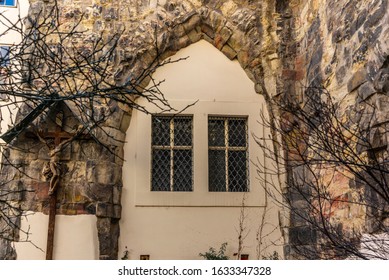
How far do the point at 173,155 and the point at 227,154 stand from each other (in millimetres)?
738

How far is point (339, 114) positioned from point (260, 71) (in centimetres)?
216

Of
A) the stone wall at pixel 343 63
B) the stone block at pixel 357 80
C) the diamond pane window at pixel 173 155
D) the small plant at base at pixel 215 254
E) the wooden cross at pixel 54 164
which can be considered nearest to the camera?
the stone wall at pixel 343 63

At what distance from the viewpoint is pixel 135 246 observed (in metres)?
6.65

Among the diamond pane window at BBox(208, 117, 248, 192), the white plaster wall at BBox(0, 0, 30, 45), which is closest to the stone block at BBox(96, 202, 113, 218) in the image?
the diamond pane window at BBox(208, 117, 248, 192)

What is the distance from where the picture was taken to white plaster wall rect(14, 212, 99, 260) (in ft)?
21.1

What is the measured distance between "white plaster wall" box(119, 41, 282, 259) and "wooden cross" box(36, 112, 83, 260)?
0.85m

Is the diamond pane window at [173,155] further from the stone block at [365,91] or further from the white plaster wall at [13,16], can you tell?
the stone block at [365,91]

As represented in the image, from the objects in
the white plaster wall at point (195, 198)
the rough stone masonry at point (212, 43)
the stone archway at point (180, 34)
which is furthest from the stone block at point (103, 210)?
the stone archway at point (180, 34)

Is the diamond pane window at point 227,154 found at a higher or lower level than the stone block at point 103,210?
higher

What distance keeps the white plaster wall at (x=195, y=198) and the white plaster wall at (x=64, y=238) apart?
41 cm

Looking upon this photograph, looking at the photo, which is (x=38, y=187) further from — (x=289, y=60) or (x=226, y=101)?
(x=289, y=60)

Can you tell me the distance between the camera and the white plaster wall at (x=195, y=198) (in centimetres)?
671

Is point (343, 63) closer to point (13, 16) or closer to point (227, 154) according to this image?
point (227, 154)

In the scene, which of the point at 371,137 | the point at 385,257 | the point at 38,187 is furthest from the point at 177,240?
the point at 385,257
